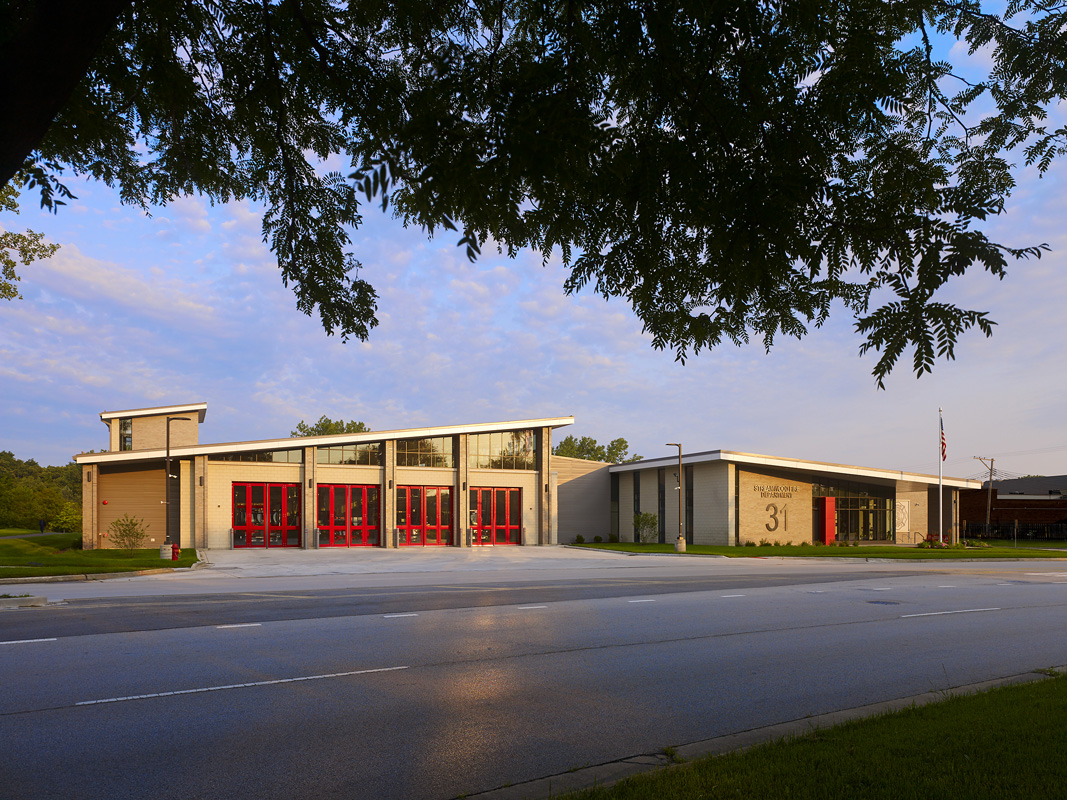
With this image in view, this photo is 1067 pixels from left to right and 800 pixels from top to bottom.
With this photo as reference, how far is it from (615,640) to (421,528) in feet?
120

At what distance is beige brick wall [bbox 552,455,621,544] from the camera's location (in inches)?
2072

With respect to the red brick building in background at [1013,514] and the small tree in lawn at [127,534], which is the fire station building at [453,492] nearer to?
the small tree in lawn at [127,534]

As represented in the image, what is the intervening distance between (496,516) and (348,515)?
31.6ft

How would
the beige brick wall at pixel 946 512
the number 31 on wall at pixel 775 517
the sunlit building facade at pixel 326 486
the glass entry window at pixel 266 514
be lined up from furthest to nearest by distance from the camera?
the beige brick wall at pixel 946 512 → the number 31 on wall at pixel 775 517 → the glass entry window at pixel 266 514 → the sunlit building facade at pixel 326 486

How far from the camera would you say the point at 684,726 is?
6785mm

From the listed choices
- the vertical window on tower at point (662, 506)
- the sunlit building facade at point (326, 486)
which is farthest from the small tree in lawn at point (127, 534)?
the vertical window on tower at point (662, 506)

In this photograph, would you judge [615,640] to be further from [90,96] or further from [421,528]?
[421,528]

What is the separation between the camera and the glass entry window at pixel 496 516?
48500 mm

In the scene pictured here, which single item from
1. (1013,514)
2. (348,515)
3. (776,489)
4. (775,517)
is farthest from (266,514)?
(1013,514)

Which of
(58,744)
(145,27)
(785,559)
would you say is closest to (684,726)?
(58,744)

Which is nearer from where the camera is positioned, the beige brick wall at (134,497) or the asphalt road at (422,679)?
the asphalt road at (422,679)

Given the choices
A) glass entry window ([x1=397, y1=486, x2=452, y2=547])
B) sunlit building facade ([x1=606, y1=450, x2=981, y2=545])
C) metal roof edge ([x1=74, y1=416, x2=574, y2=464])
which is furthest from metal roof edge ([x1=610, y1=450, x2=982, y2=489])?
glass entry window ([x1=397, y1=486, x2=452, y2=547])

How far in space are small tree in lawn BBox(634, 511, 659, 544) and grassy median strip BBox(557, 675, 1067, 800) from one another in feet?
145

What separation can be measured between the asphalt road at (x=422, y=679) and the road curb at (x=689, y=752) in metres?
0.31
